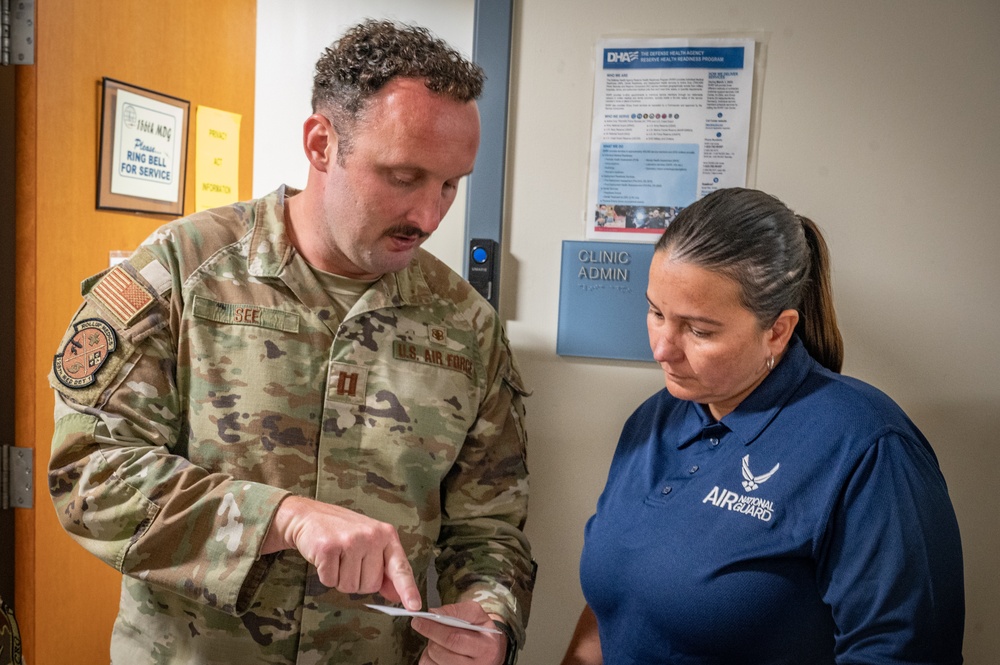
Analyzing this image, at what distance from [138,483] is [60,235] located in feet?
3.42

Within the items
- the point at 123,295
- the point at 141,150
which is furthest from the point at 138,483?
the point at 141,150

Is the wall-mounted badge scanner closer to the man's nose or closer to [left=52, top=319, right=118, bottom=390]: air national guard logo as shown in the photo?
the man's nose

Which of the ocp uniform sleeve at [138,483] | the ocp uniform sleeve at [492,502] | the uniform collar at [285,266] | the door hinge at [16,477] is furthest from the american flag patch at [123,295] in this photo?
the door hinge at [16,477]

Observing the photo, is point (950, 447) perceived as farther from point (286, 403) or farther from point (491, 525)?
point (286, 403)

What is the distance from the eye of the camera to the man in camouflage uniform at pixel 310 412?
1318 mm

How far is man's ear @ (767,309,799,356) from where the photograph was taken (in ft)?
4.39

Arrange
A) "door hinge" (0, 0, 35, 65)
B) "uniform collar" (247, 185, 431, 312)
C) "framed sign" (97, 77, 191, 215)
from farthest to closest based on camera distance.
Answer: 1. "framed sign" (97, 77, 191, 215)
2. "door hinge" (0, 0, 35, 65)
3. "uniform collar" (247, 185, 431, 312)

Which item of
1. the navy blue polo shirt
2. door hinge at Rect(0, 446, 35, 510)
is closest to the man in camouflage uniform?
the navy blue polo shirt

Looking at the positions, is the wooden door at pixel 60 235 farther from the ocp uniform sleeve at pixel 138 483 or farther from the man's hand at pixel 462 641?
the man's hand at pixel 462 641

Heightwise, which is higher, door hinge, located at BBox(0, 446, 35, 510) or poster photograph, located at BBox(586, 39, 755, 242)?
poster photograph, located at BBox(586, 39, 755, 242)

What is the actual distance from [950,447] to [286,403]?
127 centimetres

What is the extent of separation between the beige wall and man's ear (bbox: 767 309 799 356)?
0.38m

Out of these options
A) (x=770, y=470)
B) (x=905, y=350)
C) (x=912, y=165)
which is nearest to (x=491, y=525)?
(x=770, y=470)

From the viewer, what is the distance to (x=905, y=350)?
1639 millimetres
